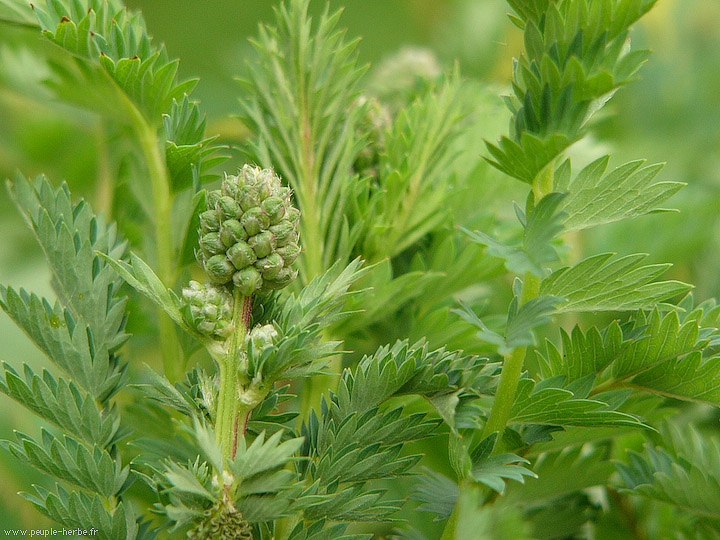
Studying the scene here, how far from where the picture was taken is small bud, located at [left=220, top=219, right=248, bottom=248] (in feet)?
0.88

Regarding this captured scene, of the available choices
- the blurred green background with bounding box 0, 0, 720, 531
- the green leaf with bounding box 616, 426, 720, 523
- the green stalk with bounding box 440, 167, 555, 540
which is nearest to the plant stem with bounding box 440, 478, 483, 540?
the green stalk with bounding box 440, 167, 555, 540

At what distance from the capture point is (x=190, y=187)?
354 mm

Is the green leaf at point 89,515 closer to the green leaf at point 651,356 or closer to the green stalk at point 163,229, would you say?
the green stalk at point 163,229

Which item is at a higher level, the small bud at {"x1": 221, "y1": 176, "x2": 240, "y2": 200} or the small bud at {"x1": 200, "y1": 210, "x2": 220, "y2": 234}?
the small bud at {"x1": 221, "y1": 176, "x2": 240, "y2": 200}

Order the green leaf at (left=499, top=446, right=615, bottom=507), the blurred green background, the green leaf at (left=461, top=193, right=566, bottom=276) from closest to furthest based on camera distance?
the green leaf at (left=461, top=193, right=566, bottom=276) → the green leaf at (left=499, top=446, right=615, bottom=507) → the blurred green background

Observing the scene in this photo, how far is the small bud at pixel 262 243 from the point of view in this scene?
27 centimetres

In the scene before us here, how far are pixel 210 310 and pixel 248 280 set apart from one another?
0.06 feet

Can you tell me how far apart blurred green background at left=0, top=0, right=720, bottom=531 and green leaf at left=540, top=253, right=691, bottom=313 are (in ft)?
0.58

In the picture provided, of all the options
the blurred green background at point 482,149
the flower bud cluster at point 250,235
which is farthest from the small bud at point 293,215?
the blurred green background at point 482,149

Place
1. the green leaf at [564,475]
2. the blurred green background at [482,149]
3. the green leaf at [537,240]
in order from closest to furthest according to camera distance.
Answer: the green leaf at [537,240] → the green leaf at [564,475] → the blurred green background at [482,149]

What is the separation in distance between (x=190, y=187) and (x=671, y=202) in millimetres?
462

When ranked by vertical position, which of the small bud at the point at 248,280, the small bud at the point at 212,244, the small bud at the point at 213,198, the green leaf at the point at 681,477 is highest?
the small bud at the point at 213,198

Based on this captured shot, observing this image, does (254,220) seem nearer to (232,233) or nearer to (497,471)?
(232,233)

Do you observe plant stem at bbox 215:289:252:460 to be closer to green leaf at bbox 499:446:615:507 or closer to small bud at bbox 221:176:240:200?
small bud at bbox 221:176:240:200
